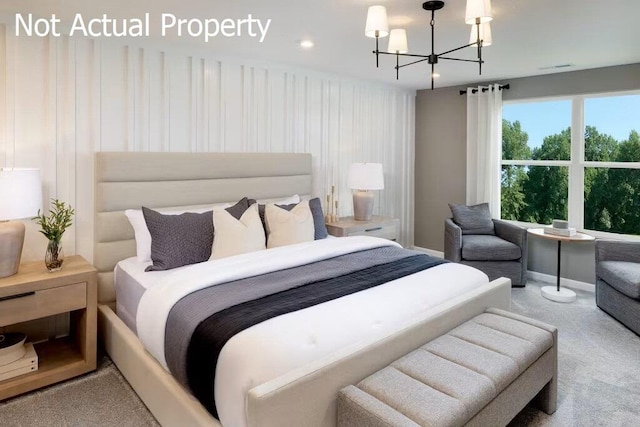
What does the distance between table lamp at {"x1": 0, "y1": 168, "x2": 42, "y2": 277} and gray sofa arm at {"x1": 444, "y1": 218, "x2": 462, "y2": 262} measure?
12.3ft

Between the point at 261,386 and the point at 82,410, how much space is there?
4.85ft

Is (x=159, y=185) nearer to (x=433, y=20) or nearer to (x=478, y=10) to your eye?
(x=433, y=20)

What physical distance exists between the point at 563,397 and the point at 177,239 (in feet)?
8.64

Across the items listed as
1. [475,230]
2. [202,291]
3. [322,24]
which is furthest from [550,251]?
[202,291]

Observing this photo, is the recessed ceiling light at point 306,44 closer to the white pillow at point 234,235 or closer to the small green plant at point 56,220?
the white pillow at point 234,235

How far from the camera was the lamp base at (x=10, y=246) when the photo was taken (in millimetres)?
2441

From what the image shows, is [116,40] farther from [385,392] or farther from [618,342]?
[618,342]

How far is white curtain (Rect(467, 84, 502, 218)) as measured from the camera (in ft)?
16.2

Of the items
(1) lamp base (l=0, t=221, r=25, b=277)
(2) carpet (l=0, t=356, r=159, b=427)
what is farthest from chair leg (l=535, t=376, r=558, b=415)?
(1) lamp base (l=0, t=221, r=25, b=277)

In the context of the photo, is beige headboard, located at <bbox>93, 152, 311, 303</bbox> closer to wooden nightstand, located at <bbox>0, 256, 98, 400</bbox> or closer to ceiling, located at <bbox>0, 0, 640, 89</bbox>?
wooden nightstand, located at <bbox>0, 256, 98, 400</bbox>

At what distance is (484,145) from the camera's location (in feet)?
16.5

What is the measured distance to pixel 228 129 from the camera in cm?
381

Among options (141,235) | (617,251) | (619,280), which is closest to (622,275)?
(619,280)

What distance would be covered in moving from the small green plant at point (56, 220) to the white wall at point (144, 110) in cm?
10
